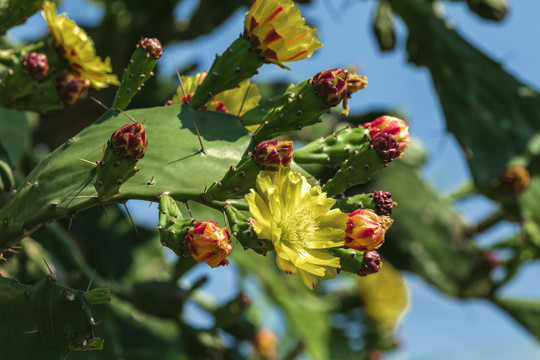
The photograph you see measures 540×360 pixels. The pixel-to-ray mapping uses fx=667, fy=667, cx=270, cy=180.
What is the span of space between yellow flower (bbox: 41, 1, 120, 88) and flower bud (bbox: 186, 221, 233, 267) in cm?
89

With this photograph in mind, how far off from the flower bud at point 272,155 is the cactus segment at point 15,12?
1.12 m

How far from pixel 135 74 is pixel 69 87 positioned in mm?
447

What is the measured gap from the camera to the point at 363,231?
136cm

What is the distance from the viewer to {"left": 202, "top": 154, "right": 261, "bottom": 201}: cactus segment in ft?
4.55

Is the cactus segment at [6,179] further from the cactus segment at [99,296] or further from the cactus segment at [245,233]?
the cactus segment at [245,233]

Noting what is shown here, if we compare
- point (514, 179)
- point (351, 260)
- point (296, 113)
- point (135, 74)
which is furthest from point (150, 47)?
point (514, 179)

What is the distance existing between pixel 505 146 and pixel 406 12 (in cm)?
95

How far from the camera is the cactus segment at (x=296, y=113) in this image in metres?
1.53

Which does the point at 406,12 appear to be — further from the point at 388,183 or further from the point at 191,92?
the point at 191,92

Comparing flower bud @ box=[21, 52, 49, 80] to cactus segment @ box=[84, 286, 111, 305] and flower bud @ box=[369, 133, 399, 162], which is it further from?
flower bud @ box=[369, 133, 399, 162]

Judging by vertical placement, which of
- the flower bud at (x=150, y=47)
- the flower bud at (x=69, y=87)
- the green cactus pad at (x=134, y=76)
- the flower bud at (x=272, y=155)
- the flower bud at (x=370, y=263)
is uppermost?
the flower bud at (x=150, y=47)

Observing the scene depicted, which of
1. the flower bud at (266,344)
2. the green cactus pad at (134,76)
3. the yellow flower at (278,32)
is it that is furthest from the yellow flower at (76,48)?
the flower bud at (266,344)

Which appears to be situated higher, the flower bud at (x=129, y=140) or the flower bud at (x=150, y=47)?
the flower bud at (x=129, y=140)

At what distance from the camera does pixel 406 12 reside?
369 centimetres
